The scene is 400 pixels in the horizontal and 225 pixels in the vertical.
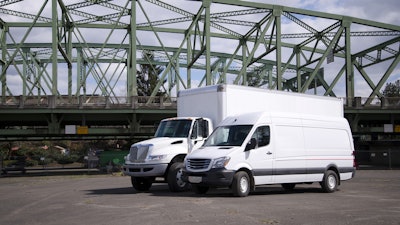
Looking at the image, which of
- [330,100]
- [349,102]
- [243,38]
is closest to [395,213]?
[330,100]

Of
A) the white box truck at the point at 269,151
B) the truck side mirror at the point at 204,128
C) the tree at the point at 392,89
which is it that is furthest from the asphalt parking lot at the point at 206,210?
the tree at the point at 392,89

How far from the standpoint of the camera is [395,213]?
430 inches

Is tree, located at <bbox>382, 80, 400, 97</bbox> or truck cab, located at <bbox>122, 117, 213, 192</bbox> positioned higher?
tree, located at <bbox>382, 80, 400, 97</bbox>

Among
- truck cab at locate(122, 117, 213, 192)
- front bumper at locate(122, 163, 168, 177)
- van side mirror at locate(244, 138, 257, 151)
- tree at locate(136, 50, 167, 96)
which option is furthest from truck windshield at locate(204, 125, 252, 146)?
tree at locate(136, 50, 167, 96)

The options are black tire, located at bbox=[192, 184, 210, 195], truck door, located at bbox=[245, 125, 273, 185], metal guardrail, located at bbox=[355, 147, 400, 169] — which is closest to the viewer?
truck door, located at bbox=[245, 125, 273, 185]

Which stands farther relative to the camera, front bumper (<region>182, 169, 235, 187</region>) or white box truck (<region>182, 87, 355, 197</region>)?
white box truck (<region>182, 87, 355, 197</region>)

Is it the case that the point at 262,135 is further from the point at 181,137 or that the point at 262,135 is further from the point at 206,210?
the point at 206,210

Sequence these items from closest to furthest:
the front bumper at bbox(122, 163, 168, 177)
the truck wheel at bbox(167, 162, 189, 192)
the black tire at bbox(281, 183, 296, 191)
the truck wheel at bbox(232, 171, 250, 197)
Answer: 1. the truck wheel at bbox(232, 171, 250, 197)
2. the truck wheel at bbox(167, 162, 189, 192)
3. the front bumper at bbox(122, 163, 168, 177)
4. the black tire at bbox(281, 183, 296, 191)

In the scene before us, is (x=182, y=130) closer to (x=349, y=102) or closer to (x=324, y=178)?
(x=324, y=178)

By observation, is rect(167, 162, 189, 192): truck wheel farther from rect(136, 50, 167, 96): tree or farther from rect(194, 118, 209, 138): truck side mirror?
rect(136, 50, 167, 96): tree

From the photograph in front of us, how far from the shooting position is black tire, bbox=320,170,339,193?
16.7 m

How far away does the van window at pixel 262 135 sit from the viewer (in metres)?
15.1

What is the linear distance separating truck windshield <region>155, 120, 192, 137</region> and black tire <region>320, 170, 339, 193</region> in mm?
4851

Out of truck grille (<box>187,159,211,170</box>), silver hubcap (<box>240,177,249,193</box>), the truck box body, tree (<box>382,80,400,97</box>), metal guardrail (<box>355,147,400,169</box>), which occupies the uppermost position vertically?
tree (<box>382,80,400,97</box>)
